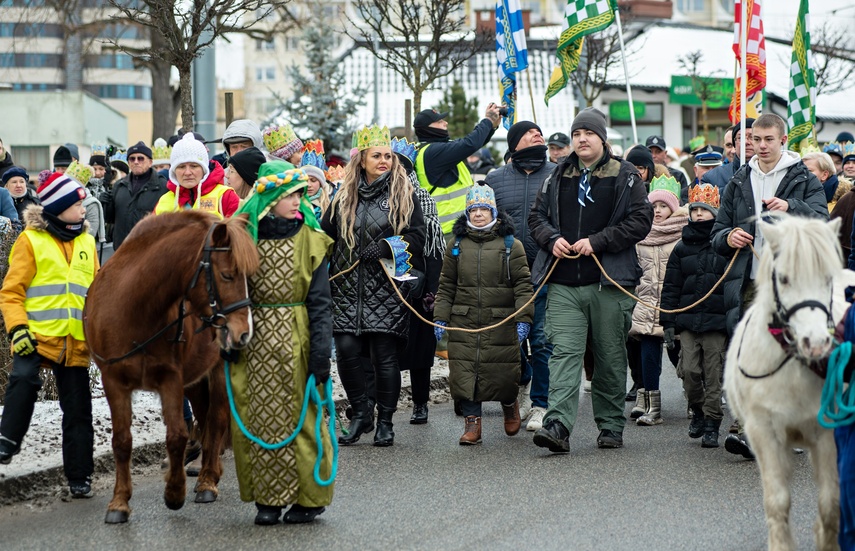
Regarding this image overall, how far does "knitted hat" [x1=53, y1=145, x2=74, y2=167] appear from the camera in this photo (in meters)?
16.9

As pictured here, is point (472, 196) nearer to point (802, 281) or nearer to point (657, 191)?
point (657, 191)

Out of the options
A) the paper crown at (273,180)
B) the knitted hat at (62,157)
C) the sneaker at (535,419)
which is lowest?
the sneaker at (535,419)

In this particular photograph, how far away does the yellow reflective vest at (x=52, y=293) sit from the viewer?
8102 millimetres

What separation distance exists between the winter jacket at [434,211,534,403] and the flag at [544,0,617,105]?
4.96 meters

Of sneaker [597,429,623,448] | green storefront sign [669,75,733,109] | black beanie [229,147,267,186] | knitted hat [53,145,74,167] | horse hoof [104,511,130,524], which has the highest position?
green storefront sign [669,75,733,109]

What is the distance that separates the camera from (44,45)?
11156 centimetres

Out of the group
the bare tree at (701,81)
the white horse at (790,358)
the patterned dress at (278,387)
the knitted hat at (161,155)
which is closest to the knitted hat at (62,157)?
the knitted hat at (161,155)

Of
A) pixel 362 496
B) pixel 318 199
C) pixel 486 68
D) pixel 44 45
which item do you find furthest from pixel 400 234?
pixel 44 45

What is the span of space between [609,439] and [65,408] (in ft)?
13.5

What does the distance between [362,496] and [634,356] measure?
16.3 feet

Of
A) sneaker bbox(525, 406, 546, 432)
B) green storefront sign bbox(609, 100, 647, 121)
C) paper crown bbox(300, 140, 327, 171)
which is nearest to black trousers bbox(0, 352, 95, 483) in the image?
sneaker bbox(525, 406, 546, 432)

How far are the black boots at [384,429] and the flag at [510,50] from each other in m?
4.33

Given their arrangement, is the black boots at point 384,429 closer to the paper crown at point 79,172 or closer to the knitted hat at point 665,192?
the knitted hat at point 665,192

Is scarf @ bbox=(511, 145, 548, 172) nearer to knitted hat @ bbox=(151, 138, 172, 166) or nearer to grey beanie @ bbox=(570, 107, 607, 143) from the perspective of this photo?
grey beanie @ bbox=(570, 107, 607, 143)
